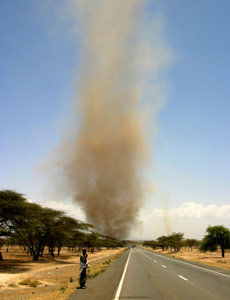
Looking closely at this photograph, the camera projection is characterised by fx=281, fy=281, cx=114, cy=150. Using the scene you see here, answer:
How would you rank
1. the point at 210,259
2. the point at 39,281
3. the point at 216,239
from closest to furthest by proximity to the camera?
the point at 39,281 → the point at 210,259 → the point at 216,239

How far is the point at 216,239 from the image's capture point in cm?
6562

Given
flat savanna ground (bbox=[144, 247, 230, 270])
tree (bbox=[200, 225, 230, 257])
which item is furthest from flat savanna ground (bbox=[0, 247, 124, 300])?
tree (bbox=[200, 225, 230, 257])

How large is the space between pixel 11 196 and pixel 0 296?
2018cm

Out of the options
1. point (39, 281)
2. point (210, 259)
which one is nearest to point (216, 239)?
point (210, 259)

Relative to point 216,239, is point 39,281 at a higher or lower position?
lower

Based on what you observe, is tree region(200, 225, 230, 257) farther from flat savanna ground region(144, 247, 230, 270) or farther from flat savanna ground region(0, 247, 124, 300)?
flat savanna ground region(0, 247, 124, 300)

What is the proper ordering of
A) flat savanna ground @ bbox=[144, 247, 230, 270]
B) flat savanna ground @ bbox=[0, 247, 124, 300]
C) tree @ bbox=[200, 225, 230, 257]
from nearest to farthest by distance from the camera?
1. flat savanna ground @ bbox=[0, 247, 124, 300]
2. flat savanna ground @ bbox=[144, 247, 230, 270]
3. tree @ bbox=[200, 225, 230, 257]

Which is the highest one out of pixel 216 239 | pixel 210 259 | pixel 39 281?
pixel 216 239

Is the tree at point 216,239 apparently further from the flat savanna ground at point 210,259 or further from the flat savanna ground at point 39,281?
the flat savanna ground at point 39,281

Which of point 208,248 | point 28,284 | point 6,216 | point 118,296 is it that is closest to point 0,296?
point 28,284

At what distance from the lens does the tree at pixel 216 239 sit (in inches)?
2559

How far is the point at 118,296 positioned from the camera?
11.2m

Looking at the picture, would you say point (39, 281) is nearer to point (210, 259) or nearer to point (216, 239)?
point (210, 259)

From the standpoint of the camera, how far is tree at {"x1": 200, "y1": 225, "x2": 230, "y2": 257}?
65.0m
